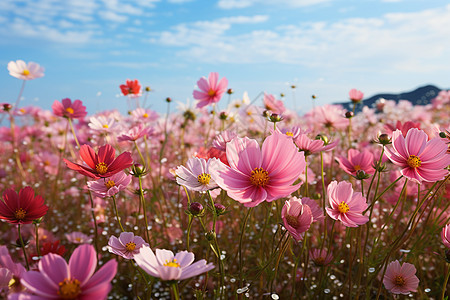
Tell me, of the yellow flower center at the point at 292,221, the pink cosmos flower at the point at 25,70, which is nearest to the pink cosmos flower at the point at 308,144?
the yellow flower center at the point at 292,221

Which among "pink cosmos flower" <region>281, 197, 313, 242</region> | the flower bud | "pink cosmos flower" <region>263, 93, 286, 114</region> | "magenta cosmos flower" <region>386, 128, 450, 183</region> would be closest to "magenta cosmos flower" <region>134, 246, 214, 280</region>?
the flower bud

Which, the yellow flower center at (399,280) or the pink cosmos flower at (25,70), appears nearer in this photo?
the yellow flower center at (399,280)

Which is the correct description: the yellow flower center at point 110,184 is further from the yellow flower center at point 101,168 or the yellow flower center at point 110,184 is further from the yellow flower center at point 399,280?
the yellow flower center at point 399,280

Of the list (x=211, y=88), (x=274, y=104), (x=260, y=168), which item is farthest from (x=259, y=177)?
(x=274, y=104)

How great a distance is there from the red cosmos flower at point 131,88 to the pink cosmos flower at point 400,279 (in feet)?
4.39

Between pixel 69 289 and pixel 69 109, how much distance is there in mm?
1038

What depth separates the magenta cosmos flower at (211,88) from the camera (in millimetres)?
1418

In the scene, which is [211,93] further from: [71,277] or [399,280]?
[71,277]

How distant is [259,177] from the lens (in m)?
0.63

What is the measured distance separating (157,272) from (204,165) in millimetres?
291

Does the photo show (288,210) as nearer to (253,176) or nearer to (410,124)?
(253,176)

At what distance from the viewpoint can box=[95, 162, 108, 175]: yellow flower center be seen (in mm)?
738

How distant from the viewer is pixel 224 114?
1.45 metres

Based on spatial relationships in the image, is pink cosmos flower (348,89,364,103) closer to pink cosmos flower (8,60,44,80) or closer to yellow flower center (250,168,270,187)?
yellow flower center (250,168,270,187)
